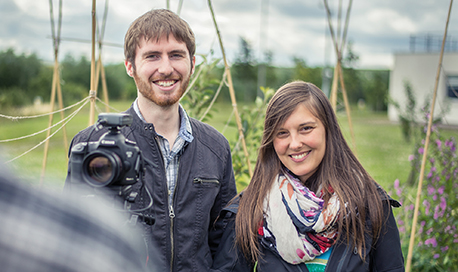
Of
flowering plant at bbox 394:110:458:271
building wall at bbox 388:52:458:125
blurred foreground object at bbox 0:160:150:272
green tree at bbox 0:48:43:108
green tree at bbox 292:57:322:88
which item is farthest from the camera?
green tree at bbox 292:57:322:88

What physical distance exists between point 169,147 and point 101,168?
0.70 m

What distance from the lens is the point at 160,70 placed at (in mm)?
1896

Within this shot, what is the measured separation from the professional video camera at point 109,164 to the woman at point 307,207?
784 mm

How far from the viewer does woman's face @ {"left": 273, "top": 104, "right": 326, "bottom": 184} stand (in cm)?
190

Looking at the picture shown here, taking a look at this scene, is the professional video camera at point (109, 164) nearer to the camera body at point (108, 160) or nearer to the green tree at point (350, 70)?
the camera body at point (108, 160)

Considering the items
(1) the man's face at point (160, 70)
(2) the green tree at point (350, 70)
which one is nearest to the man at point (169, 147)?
(1) the man's face at point (160, 70)

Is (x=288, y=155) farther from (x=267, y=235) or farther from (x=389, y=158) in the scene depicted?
(x=389, y=158)

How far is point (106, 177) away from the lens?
Result: 1.26 meters

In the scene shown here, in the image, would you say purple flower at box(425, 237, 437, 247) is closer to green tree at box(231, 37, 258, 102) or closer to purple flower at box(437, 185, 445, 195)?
purple flower at box(437, 185, 445, 195)

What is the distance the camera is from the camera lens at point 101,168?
4.11 ft

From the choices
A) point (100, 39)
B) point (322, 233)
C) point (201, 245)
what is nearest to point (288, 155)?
point (322, 233)

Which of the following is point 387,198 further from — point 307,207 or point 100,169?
point 100,169

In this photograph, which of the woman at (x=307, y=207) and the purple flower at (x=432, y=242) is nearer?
the woman at (x=307, y=207)

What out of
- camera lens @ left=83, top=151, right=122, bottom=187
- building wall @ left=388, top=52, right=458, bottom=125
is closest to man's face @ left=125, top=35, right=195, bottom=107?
camera lens @ left=83, top=151, right=122, bottom=187
